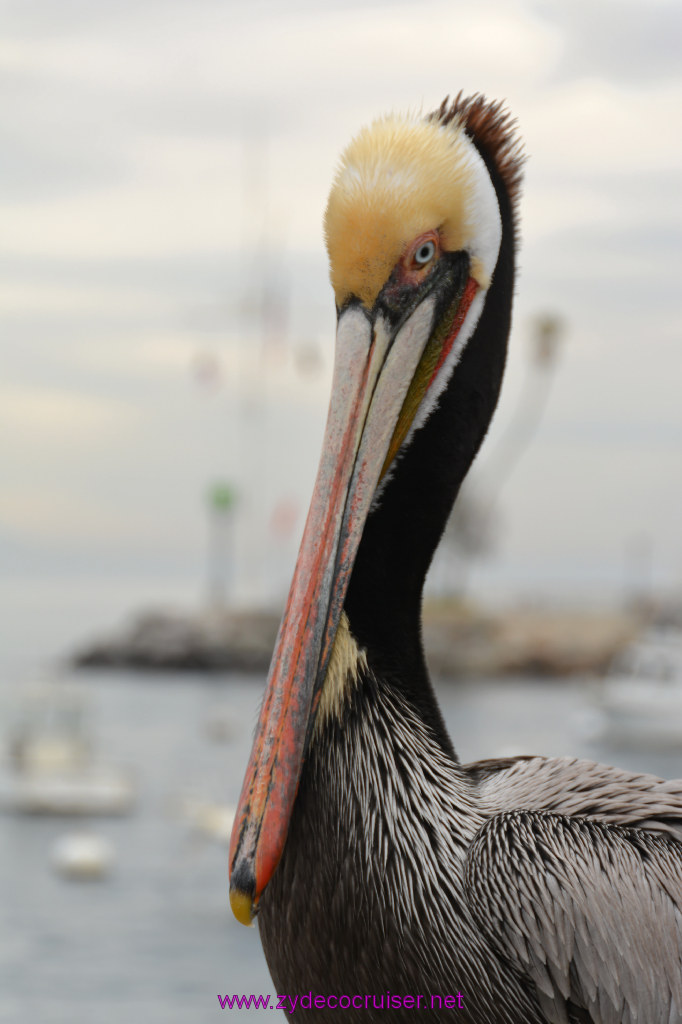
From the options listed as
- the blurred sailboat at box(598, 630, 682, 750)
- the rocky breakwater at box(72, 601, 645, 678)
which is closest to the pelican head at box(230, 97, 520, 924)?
the blurred sailboat at box(598, 630, 682, 750)

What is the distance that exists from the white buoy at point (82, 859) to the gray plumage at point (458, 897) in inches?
1048

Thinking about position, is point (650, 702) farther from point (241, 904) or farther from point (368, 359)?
point (241, 904)

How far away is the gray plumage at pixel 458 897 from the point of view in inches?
83.6

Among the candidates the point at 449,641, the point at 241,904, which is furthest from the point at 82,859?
the point at 241,904

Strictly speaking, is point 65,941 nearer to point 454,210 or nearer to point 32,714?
point 32,714

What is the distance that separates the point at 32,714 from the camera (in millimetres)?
31891

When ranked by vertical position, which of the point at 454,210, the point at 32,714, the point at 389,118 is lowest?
the point at 32,714

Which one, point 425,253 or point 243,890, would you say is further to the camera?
point 425,253

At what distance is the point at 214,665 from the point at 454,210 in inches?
2083

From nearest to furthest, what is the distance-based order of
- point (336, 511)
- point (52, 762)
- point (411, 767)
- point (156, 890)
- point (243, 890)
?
point (243, 890)
point (336, 511)
point (411, 767)
point (156, 890)
point (52, 762)

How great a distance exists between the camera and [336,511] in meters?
2.16

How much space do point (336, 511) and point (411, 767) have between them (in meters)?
0.50

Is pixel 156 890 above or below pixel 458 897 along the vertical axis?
below

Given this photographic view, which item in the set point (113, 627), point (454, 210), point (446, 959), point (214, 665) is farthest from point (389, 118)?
point (113, 627)
